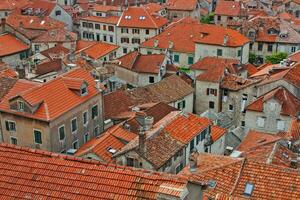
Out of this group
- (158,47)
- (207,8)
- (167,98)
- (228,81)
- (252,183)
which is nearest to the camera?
(252,183)

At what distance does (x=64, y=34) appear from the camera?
81812mm

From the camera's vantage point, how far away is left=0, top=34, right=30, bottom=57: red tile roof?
249ft

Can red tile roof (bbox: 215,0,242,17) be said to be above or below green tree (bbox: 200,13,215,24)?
above

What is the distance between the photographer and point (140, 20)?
3637 inches

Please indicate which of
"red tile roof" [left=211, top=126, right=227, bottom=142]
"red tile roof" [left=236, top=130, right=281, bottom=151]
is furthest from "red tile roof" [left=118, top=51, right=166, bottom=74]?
"red tile roof" [left=236, top=130, right=281, bottom=151]

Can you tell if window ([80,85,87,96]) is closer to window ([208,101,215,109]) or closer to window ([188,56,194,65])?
window ([208,101,215,109])

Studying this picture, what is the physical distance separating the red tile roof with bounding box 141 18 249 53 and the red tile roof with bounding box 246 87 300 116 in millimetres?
25787

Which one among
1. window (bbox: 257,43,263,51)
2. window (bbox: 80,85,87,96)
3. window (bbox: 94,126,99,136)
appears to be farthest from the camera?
window (bbox: 257,43,263,51)

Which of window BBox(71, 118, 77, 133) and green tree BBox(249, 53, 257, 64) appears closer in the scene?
window BBox(71, 118, 77, 133)

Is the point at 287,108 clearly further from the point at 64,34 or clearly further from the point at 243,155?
the point at 64,34

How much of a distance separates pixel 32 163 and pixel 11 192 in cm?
124

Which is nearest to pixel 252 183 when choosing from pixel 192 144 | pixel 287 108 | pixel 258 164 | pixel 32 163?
pixel 258 164

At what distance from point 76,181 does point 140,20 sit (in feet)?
261

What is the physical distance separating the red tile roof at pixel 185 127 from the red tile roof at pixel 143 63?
74.8 ft
